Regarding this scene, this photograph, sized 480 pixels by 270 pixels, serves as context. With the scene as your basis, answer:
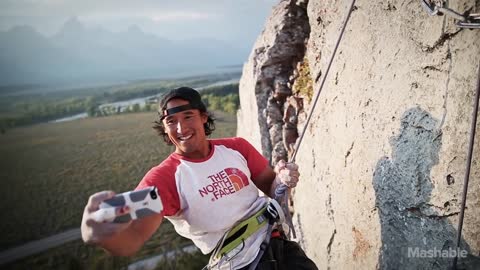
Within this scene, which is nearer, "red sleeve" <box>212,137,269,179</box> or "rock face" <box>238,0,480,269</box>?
"rock face" <box>238,0,480,269</box>

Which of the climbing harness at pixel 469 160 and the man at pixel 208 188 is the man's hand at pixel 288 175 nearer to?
the man at pixel 208 188

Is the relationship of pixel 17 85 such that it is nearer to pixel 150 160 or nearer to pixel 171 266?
pixel 150 160

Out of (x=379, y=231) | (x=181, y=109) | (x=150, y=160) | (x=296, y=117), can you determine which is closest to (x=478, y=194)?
(x=379, y=231)

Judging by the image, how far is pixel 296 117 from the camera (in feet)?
18.7

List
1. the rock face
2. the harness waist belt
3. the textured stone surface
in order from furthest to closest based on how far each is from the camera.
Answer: the textured stone surface → the harness waist belt → the rock face

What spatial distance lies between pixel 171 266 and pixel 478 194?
31.3 metres

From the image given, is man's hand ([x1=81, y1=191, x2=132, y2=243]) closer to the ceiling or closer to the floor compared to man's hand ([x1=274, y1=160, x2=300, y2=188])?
closer to the ceiling

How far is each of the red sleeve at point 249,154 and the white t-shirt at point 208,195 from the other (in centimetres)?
18

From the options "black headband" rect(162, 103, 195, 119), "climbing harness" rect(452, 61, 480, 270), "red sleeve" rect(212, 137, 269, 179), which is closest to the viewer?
"climbing harness" rect(452, 61, 480, 270)

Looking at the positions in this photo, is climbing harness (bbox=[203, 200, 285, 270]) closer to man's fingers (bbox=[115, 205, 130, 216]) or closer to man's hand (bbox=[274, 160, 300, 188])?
man's hand (bbox=[274, 160, 300, 188])

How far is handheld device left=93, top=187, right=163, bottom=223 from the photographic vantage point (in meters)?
2.05

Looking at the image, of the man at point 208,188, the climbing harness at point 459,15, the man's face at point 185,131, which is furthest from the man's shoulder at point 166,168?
the climbing harness at point 459,15

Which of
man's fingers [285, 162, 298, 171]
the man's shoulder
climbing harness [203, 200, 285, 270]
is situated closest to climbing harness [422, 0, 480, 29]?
man's fingers [285, 162, 298, 171]

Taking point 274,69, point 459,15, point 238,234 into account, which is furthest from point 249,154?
point 274,69
